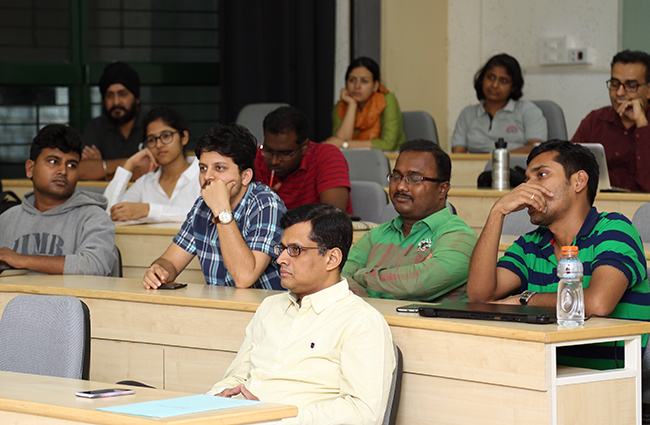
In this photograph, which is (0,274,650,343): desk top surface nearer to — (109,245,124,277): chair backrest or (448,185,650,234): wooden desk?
(109,245,124,277): chair backrest

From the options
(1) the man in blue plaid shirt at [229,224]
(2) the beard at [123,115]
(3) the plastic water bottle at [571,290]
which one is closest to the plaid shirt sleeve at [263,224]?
(1) the man in blue plaid shirt at [229,224]

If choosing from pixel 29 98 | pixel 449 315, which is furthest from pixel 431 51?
pixel 449 315

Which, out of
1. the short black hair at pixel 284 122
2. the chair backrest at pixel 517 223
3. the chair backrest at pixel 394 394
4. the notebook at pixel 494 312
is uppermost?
the short black hair at pixel 284 122

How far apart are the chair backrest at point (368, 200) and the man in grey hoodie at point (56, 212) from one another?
1221mm

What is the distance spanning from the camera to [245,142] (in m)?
2.68

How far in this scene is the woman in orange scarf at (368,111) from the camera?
5594 millimetres

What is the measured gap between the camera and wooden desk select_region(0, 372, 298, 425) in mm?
1366

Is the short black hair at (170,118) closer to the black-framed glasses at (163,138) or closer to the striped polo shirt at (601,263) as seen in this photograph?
the black-framed glasses at (163,138)

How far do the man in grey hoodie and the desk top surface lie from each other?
0.66 feet

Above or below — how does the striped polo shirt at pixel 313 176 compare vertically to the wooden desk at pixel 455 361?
above

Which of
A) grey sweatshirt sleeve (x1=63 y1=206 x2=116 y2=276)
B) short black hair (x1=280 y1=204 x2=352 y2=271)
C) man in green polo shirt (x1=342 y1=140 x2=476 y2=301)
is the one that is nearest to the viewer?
short black hair (x1=280 y1=204 x2=352 y2=271)

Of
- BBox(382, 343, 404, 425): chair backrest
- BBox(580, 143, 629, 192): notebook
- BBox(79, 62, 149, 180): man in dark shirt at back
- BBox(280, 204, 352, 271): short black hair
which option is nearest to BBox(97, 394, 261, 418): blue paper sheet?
BBox(382, 343, 404, 425): chair backrest

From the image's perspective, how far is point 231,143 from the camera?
266 cm

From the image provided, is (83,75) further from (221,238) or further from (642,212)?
(642,212)
